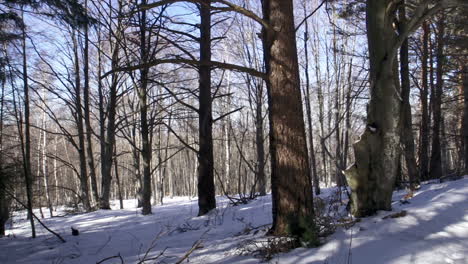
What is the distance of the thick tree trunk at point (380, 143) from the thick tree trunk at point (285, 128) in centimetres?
66

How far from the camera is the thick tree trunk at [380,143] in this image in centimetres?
374

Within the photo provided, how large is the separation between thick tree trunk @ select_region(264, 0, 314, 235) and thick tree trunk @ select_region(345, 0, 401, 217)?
66cm

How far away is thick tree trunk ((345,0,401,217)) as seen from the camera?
3742 millimetres

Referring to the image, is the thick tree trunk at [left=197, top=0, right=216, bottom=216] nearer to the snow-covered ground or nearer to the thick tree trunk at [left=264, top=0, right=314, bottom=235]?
the snow-covered ground

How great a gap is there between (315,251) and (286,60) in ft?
6.86

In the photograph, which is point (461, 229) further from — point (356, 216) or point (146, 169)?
point (146, 169)

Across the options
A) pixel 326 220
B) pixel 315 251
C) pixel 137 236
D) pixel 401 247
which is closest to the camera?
pixel 401 247

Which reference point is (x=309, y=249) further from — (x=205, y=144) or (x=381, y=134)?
(x=205, y=144)

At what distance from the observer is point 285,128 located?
12.1ft

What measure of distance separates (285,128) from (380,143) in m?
1.15

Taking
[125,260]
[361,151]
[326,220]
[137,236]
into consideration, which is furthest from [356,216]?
[137,236]

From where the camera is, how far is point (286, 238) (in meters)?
3.39

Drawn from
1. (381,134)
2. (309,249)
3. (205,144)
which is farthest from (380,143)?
(205,144)

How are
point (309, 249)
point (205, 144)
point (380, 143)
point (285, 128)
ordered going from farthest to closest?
1. point (205, 144)
2. point (380, 143)
3. point (285, 128)
4. point (309, 249)
